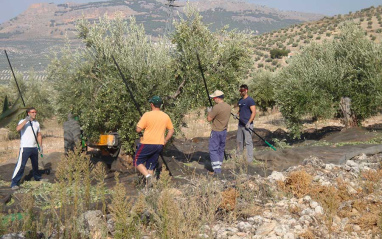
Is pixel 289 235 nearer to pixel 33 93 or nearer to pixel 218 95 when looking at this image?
pixel 218 95

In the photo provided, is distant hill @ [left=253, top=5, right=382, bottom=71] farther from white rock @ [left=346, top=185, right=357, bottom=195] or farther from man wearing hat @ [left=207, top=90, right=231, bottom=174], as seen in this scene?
white rock @ [left=346, top=185, right=357, bottom=195]

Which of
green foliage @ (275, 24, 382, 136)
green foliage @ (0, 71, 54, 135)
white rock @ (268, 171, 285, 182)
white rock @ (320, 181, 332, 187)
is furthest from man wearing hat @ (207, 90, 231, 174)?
green foliage @ (0, 71, 54, 135)

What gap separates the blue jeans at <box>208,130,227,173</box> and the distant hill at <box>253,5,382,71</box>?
4596 centimetres

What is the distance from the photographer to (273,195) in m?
7.23

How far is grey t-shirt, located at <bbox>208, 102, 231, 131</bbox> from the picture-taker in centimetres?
955

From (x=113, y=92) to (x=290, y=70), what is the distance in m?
11.7

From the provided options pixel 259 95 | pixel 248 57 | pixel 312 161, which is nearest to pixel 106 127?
pixel 248 57

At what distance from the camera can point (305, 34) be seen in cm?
6488

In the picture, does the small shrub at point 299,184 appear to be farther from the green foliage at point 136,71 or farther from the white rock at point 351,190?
the green foliage at point 136,71

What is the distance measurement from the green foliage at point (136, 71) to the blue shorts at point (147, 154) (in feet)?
10.2

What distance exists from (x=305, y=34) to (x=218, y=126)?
58804 millimetres

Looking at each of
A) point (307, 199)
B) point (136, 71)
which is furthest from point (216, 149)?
point (136, 71)

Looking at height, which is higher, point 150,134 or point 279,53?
point 150,134

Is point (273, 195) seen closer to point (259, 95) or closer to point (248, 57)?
point (248, 57)
